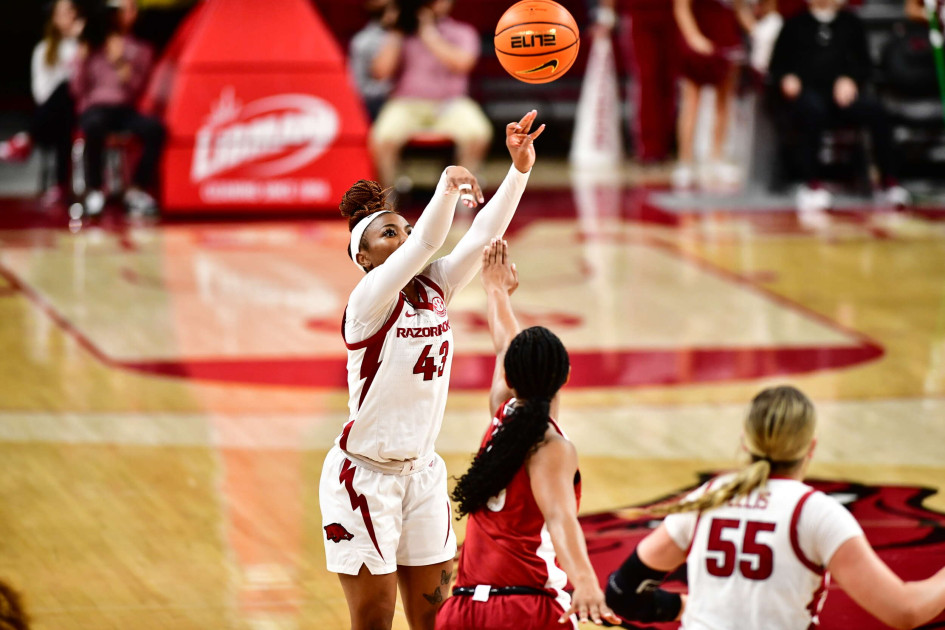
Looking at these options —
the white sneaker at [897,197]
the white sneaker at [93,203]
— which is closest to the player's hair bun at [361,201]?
the white sneaker at [93,203]

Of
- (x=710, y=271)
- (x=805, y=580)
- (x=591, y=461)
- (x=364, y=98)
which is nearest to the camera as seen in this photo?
(x=805, y=580)

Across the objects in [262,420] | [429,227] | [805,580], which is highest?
[429,227]

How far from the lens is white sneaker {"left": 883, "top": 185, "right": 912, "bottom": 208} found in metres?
13.3

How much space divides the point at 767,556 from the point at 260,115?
10287 mm

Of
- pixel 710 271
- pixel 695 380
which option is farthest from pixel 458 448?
pixel 710 271

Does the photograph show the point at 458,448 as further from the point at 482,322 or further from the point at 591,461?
the point at 482,322

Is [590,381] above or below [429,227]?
below

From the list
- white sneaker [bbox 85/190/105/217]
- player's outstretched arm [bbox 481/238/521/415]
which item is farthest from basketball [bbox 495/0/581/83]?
white sneaker [bbox 85/190/105/217]

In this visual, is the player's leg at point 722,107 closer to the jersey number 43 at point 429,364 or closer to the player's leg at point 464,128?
the player's leg at point 464,128

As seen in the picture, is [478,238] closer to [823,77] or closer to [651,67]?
[823,77]

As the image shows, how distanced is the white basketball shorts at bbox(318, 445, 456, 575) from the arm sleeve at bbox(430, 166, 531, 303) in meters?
0.55

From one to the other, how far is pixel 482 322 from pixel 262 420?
2.55 m

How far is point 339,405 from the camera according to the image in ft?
23.8

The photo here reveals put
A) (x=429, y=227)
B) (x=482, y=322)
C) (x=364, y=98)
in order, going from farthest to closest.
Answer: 1. (x=364, y=98)
2. (x=482, y=322)
3. (x=429, y=227)
